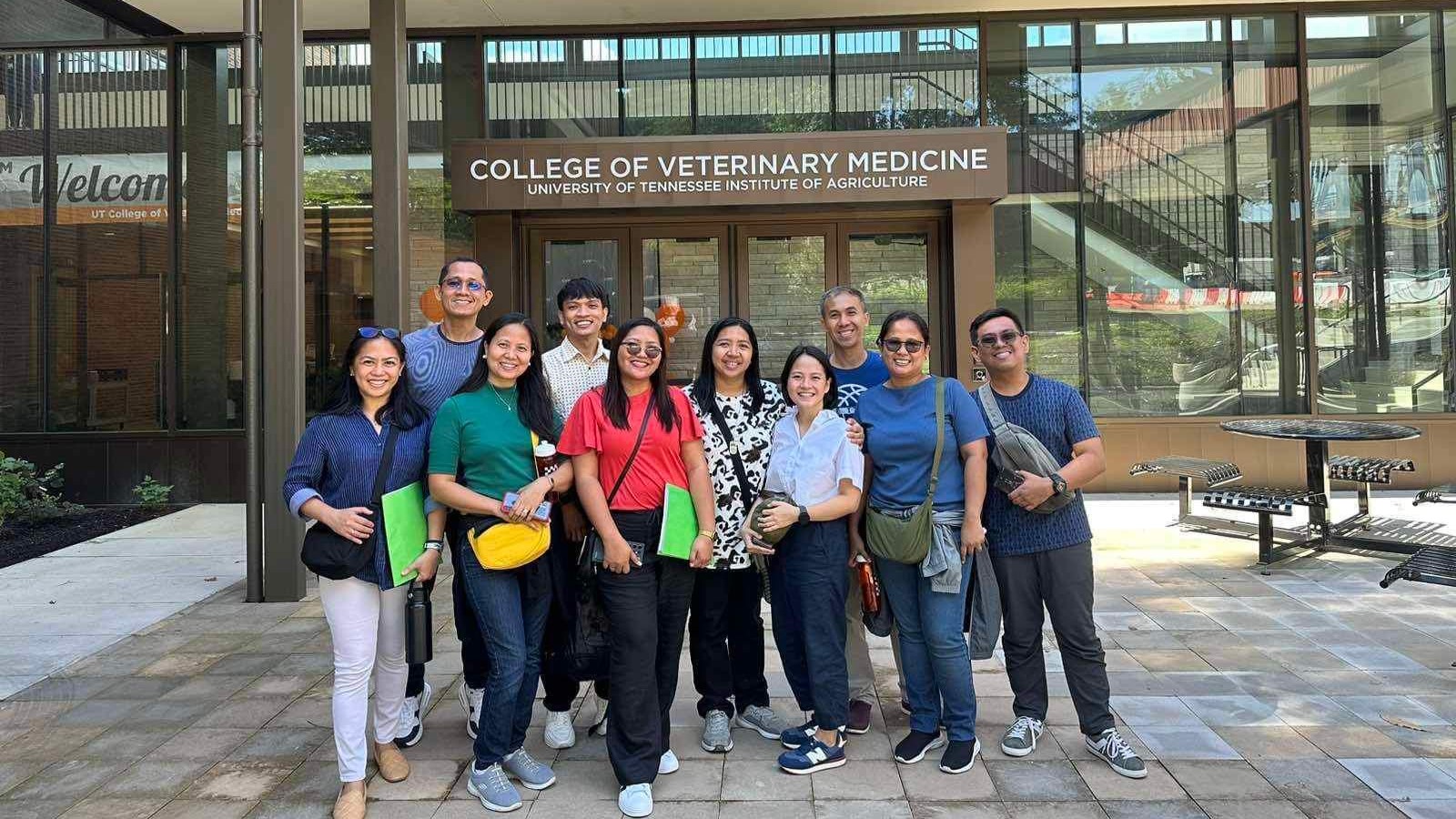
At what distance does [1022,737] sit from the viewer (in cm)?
383

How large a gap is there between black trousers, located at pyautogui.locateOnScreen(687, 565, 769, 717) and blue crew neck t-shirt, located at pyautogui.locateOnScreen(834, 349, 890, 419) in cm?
82

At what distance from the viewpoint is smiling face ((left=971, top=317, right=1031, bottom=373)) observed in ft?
12.4

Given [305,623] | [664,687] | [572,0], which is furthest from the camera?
[572,0]

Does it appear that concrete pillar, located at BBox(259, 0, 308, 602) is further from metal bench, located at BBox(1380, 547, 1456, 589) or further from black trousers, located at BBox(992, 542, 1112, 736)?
metal bench, located at BBox(1380, 547, 1456, 589)

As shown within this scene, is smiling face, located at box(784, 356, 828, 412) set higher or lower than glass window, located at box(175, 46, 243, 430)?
lower

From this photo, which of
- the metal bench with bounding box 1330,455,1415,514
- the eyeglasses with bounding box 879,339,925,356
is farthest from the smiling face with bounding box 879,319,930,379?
the metal bench with bounding box 1330,455,1415,514

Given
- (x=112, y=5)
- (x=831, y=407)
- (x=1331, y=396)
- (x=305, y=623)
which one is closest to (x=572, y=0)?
(x=112, y=5)

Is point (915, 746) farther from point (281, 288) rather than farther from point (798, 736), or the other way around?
point (281, 288)

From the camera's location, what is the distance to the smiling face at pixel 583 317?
13.3ft

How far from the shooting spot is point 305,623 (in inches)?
232

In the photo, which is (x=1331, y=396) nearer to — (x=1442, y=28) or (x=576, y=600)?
(x=1442, y=28)

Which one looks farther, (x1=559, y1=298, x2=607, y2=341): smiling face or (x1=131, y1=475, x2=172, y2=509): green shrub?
(x1=131, y1=475, x2=172, y2=509): green shrub

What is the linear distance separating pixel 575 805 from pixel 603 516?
102 cm

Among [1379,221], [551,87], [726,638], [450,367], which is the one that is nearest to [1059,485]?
[726,638]
